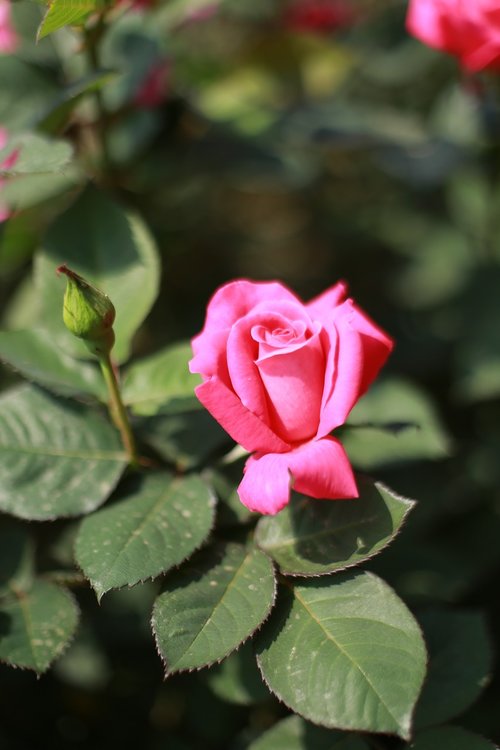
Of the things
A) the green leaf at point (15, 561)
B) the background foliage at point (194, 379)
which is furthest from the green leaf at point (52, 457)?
the green leaf at point (15, 561)

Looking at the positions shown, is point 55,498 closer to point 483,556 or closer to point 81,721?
point 81,721

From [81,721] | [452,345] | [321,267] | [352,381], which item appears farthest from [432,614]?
[321,267]

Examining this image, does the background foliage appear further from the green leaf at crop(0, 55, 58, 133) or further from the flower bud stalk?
the flower bud stalk

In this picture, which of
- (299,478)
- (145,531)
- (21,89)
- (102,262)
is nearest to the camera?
(299,478)

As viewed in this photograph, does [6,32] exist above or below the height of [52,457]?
above

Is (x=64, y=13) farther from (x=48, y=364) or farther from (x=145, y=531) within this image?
(x=145, y=531)

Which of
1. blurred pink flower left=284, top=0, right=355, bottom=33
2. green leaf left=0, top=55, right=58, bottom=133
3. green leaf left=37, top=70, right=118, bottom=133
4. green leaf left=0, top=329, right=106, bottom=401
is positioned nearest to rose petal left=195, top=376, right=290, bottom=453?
green leaf left=0, top=329, right=106, bottom=401

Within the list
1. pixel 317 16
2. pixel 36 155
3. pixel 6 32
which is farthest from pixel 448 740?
pixel 317 16
